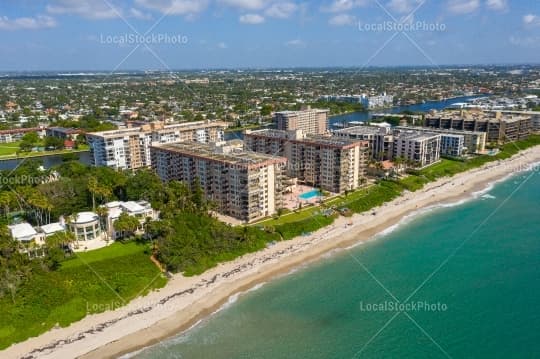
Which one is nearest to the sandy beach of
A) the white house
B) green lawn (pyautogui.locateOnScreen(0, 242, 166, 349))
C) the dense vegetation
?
green lawn (pyautogui.locateOnScreen(0, 242, 166, 349))

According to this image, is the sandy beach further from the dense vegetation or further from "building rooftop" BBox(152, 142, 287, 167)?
"building rooftop" BBox(152, 142, 287, 167)

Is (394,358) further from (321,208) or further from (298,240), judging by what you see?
(321,208)

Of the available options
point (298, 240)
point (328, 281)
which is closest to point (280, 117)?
point (298, 240)

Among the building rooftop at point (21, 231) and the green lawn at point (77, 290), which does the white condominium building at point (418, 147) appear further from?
the building rooftop at point (21, 231)

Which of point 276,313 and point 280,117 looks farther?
point 280,117

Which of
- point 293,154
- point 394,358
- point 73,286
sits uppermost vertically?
point 293,154

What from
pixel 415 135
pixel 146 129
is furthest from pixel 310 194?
pixel 146 129

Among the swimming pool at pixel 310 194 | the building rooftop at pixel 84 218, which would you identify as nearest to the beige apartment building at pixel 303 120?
the swimming pool at pixel 310 194
